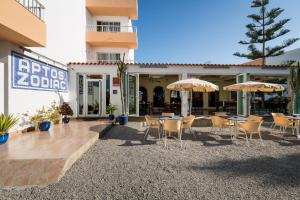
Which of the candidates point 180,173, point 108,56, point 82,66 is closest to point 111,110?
point 82,66

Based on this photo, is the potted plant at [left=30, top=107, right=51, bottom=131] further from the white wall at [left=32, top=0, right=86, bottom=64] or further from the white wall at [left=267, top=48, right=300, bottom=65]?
the white wall at [left=267, top=48, right=300, bottom=65]

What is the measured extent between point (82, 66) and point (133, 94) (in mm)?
3288

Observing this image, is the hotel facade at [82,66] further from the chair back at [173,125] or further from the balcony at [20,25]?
the chair back at [173,125]

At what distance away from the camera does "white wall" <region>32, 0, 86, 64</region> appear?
826 centimetres

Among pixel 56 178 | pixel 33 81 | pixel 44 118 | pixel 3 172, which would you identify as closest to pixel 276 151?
pixel 56 178

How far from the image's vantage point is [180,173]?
3.67m

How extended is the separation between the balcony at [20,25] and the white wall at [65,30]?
120 centimetres

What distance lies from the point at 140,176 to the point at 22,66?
566 centimetres

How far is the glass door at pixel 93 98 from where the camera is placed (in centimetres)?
1082

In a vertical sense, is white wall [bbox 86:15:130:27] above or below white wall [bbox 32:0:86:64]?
above

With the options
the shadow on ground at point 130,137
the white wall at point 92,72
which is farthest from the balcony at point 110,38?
the shadow on ground at point 130,137

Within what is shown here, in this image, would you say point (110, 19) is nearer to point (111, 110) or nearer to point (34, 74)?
point (111, 110)

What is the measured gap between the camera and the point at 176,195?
2.88m

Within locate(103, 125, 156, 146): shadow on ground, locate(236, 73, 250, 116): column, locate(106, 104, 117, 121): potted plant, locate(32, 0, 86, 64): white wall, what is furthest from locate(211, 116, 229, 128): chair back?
locate(32, 0, 86, 64): white wall
